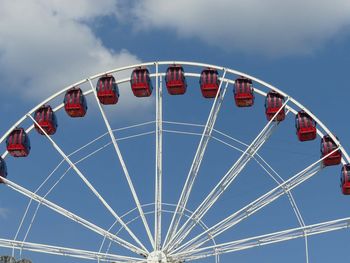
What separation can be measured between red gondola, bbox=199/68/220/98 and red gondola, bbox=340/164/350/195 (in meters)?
8.36

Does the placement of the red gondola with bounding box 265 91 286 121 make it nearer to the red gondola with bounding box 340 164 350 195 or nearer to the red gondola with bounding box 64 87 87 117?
the red gondola with bounding box 340 164 350 195

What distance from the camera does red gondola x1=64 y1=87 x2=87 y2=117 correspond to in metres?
47.8

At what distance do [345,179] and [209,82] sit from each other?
929 cm

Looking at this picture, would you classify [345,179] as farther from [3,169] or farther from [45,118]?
[3,169]

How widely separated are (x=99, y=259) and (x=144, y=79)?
35.3 feet

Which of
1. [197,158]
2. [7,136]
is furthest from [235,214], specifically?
[7,136]

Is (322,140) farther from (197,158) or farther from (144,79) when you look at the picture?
(144,79)

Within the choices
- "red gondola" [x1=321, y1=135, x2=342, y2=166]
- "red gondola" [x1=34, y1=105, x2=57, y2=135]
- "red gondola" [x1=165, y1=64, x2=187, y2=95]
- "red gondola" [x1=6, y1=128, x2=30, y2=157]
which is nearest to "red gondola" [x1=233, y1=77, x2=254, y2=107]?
"red gondola" [x1=165, y1=64, x2=187, y2=95]

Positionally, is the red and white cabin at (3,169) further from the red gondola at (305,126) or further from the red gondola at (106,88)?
the red gondola at (305,126)

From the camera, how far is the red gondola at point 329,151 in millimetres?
45125

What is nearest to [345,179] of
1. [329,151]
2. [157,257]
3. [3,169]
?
[329,151]

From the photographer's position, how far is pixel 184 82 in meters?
47.6

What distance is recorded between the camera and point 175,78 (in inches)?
1869

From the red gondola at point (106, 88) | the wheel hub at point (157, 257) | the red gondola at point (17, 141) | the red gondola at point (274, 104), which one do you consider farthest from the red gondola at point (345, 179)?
the red gondola at point (17, 141)
